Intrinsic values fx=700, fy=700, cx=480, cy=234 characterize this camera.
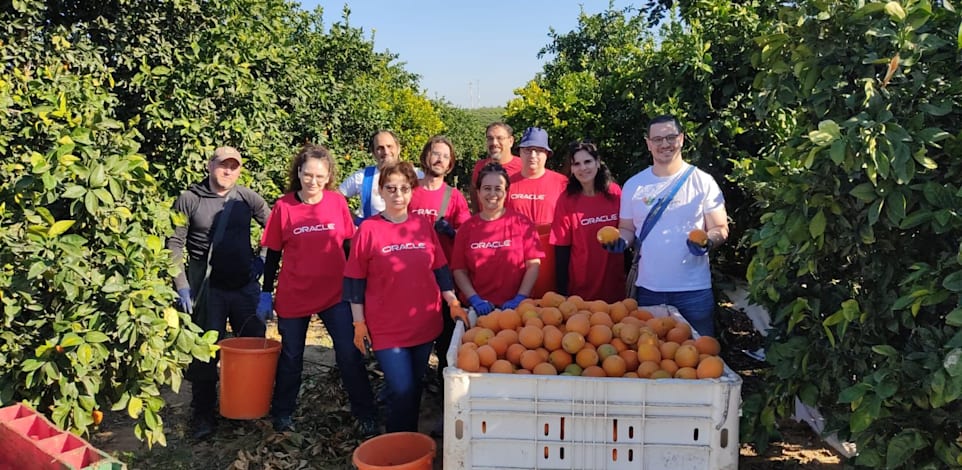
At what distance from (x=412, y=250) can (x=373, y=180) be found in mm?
1066

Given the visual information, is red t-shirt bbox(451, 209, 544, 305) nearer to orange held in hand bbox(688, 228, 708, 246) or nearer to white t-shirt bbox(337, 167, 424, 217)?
white t-shirt bbox(337, 167, 424, 217)

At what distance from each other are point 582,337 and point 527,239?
3.34 feet

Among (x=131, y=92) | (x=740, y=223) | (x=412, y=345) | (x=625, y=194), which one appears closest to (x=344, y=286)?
(x=412, y=345)

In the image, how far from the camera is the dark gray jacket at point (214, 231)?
4.03 meters

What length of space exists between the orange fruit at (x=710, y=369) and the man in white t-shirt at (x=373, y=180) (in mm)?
2474

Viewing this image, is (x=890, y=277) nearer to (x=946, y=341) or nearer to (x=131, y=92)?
(x=946, y=341)

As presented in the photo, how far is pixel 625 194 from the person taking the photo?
375 centimetres

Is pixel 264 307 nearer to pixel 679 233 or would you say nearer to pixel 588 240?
pixel 588 240

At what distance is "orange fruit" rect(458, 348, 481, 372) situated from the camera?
2666 millimetres

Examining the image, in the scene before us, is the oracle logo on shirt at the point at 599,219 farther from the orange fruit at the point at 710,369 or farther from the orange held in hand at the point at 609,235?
the orange fruit at the point at 710,369

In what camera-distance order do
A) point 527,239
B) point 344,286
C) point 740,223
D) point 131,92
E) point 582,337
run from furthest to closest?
point 131,92 → point 740,223 → point 527,239 → point 344,286 → point 582,337

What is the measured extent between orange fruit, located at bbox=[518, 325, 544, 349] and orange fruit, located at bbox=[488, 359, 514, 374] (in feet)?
0.65

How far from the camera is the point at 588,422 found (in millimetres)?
2516

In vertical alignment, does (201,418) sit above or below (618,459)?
below
